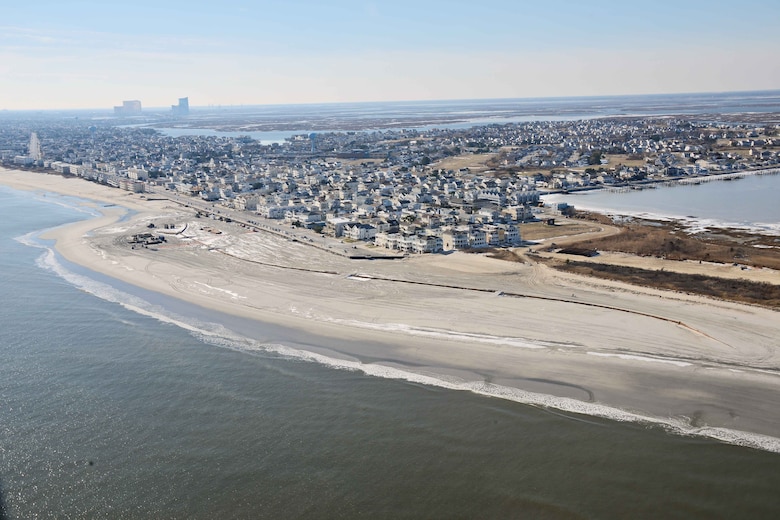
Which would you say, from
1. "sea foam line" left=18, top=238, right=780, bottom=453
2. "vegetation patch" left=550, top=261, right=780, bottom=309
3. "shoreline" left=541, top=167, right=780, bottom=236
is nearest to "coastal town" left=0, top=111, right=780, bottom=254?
"shoreline" left=541, top=167, right=780, bottom=236

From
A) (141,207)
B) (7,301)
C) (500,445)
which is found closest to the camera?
(500,445)

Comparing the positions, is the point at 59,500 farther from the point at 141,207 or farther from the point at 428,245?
the point at 141,207

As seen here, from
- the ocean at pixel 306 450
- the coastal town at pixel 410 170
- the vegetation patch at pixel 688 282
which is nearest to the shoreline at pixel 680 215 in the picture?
the coastal town at pixel 410 170

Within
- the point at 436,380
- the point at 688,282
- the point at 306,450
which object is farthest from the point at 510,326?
the point at 306,450

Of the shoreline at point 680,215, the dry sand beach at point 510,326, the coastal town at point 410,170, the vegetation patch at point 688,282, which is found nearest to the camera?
the dry sand beach at point 510,326

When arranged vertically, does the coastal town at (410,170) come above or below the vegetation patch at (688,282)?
above

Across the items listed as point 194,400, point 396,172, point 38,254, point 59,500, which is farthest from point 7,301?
point 396,172

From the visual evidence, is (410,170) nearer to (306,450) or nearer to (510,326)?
(510,326)

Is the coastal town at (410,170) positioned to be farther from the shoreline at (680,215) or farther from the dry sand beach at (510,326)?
the dry sand beach at (510,326)

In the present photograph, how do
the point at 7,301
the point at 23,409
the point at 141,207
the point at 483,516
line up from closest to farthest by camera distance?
the point at 483,516
the point at 23,409
the point at 7,301
the point at 141,207
